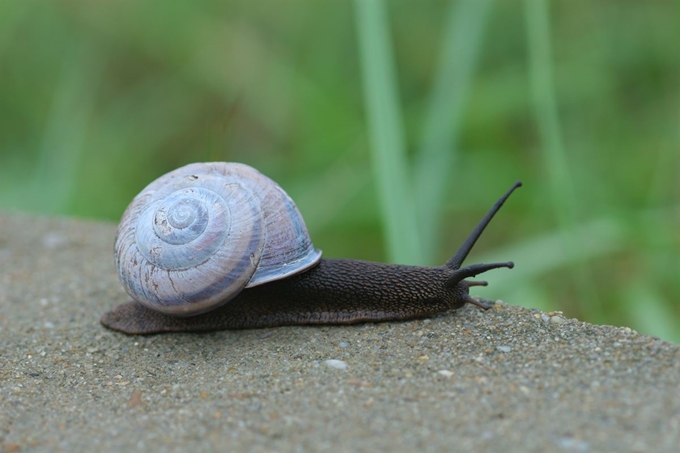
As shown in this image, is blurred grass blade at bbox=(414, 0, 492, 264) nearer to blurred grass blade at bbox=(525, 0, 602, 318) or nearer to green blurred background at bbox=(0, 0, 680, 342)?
green blurred background at bbox=(0, 0, 680, 342)

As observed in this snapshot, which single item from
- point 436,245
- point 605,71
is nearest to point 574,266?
point 436,245

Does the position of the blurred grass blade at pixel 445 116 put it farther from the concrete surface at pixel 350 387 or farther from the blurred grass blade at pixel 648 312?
the concrete surface at pixel 350 387

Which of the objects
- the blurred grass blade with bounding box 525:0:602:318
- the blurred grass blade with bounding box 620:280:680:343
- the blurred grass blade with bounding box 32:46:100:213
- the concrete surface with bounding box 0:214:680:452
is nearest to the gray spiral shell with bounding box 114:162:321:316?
the concrete surface with bounding box 0:214:680:452

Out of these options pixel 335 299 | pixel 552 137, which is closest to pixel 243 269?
pixel 335 299

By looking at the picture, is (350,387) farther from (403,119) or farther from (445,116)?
(403,119)

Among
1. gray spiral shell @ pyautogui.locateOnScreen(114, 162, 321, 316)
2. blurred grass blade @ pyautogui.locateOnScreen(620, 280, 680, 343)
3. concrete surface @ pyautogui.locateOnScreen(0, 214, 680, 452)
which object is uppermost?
gray spiral shell @ pyautogui.locateOnScreen(114, 162, 321, 316)

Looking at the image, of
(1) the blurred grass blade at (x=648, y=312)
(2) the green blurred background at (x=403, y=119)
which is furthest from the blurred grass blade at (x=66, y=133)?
(1) the blurred grass blade at (x=648, y=312)
